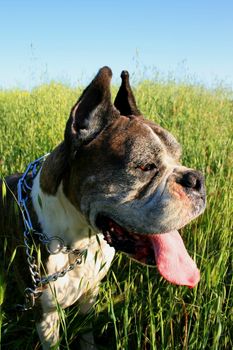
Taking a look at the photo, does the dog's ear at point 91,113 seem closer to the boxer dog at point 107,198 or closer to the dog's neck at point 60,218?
the boxer dog at point 107,198

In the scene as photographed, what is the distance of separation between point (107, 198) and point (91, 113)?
0.49 m

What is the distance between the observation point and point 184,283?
2211 mm

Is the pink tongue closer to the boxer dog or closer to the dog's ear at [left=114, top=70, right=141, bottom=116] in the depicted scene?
the boxer dog

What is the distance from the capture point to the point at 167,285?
256 centimetres

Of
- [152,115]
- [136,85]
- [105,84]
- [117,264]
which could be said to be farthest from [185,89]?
[105,84]

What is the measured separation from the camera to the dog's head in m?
2.20

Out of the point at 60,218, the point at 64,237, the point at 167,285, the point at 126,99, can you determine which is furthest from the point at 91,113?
the point at 167,285

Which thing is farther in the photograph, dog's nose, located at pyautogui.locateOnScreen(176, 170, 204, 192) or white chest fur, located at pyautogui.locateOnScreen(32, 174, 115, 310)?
white chest fur, located at pyautogui.locateOnScreen(32, 174, 115, 310)

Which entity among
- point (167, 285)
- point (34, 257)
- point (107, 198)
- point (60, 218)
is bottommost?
point (167, 285)

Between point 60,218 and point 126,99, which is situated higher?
point 126,99

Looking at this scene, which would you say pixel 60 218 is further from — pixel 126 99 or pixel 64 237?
pixel 126 99

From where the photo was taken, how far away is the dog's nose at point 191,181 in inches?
88.0

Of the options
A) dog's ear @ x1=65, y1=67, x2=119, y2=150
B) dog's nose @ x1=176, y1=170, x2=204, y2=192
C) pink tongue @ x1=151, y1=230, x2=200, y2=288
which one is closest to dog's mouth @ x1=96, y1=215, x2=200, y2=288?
pink tongue @ x1=151, y1=230, x2=200, y2=288

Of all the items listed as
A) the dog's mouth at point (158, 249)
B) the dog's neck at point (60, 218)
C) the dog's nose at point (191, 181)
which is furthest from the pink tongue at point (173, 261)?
the dog's neck at point (60, 218)
